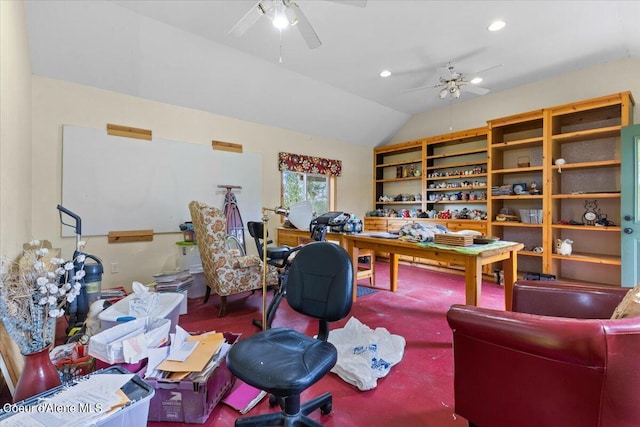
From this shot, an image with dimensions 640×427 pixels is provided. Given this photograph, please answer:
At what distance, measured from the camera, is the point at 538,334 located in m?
1.01

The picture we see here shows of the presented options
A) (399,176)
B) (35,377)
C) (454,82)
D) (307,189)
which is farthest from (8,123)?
(399,176)

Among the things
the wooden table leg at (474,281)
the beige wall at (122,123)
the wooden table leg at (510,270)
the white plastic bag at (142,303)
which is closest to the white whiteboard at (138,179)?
the beige wall at (122,123)

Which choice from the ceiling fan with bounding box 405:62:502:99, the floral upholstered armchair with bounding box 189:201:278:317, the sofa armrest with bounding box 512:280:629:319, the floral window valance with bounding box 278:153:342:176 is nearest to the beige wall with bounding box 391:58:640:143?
the ceiling fan with bounding box 405:62:502:99

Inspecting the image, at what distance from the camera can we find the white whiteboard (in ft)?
10.2

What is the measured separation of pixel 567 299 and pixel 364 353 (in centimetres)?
126

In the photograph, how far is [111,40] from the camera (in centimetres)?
285

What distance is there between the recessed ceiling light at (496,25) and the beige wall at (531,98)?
73.9 inches

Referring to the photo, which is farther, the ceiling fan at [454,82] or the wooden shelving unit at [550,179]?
the ceiling fan at [454,82]

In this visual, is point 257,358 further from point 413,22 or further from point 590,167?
point 590,167

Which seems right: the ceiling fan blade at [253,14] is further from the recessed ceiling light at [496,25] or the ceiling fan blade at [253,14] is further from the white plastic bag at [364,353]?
the white plastic bag at [364,353]

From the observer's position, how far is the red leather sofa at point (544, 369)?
91 cm

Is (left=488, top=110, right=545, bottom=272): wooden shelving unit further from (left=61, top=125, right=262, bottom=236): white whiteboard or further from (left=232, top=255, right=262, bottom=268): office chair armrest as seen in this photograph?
(left=61, top=125, right=262, bottom=236): white whiteboard

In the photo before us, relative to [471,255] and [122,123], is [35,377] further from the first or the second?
[122,123]

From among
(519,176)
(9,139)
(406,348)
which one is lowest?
(406,348)
